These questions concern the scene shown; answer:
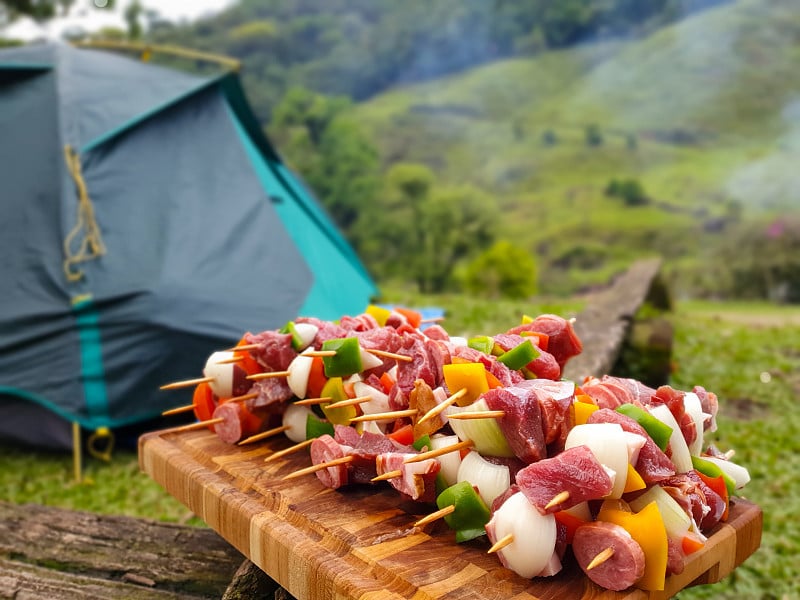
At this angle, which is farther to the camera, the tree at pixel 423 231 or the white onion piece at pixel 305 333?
the tree at pixel 423 231

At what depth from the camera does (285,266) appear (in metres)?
4.02

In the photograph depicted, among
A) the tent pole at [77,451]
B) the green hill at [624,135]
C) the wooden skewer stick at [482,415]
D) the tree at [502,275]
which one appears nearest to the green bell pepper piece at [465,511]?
the wooden skewer stick at [482,415]

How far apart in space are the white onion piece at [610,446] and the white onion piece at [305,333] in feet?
2.40

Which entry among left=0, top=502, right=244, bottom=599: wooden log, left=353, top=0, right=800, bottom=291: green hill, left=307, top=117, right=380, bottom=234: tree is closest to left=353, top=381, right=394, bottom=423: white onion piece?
left=0, top=502, right=244, bottom=599: wooden log

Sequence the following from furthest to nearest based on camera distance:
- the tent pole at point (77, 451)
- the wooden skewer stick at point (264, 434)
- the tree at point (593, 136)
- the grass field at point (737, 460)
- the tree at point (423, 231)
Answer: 1. the tree at point (593, 136)
2. the tree at point (423, 231)
3. the tent pole at point (77, 451)
4. the grass field at point (737, 460)
5. the wooden skewer stick at point (264, 434)

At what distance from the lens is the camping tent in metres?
3.28

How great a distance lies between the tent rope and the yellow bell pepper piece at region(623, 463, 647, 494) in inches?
119

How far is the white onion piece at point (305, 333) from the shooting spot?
1.57 meters

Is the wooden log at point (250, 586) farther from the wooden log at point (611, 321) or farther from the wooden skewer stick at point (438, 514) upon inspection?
the wooden log at point (611, 321)

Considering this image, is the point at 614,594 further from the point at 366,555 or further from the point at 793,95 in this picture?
the point at 793,95

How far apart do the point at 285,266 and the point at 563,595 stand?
3249 mm

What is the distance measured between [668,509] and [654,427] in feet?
0.45

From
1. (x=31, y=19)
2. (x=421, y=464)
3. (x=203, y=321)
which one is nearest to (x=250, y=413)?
(x=421, y=464)

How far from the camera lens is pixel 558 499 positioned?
956mm
